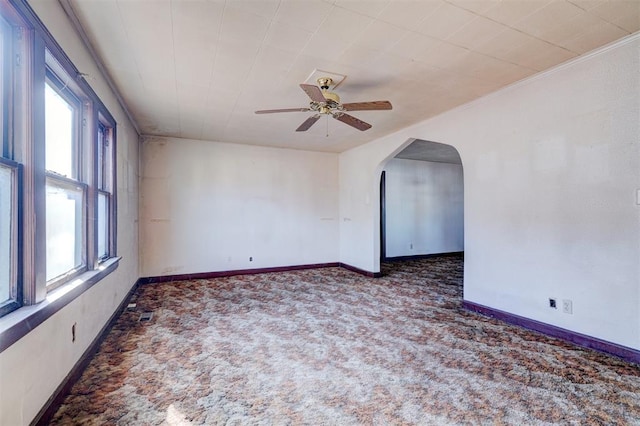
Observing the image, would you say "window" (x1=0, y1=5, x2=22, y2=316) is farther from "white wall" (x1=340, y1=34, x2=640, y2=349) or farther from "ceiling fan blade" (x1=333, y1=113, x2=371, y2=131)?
"white wall" (x1=340, y1=34, x2=640, y2=349)

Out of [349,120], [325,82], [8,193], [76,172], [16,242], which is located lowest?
[16,242]

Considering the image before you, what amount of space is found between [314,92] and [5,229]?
2233 millimetres

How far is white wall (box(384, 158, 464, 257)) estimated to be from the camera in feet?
25.5

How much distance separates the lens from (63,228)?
2.35 metres

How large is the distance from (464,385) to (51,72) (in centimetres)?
360

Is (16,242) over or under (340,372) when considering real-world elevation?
over

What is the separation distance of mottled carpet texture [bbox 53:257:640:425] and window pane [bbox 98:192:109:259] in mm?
840

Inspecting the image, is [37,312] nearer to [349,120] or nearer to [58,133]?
[58,133]

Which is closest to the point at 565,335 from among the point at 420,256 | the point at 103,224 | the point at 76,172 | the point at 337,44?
the point at 337,44

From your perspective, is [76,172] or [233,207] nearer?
[76,172]

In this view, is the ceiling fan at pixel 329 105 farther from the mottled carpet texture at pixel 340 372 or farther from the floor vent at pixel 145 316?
the floor vent at pixel 145 316

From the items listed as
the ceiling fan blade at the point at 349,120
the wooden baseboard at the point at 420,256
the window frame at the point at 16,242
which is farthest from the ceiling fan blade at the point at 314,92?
the wooden baseboard at the point at 420,256

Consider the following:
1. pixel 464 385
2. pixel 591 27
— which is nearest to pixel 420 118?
pixel 591 27

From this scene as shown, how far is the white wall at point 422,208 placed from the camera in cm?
779
